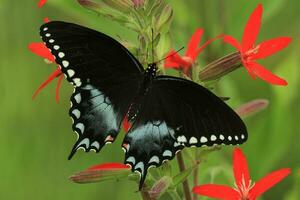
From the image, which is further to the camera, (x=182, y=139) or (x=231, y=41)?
(x=231, y=41)

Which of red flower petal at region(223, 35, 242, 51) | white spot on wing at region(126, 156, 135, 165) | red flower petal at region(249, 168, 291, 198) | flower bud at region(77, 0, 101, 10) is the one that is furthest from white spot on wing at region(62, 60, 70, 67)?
red flower petal at region(249, 168, 291, 198)

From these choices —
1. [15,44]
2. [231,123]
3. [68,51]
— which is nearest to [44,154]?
[15,44]

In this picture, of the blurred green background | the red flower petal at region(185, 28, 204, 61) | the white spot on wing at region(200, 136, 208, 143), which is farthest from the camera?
the blurred green background

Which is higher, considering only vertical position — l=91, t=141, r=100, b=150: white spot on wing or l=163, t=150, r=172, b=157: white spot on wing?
l=91, t=141, r=100, b=150: white spot on wing

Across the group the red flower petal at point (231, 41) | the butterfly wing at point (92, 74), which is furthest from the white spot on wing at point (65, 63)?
the red flower petal at point (231, 41)

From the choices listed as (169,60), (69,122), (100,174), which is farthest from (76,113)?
(69,122)

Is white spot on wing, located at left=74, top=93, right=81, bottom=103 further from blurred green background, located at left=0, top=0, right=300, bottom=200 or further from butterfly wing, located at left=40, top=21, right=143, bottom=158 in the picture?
blurred green background, located at left=0, top=0, right=300, bottom=200

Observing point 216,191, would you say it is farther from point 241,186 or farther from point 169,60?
point 169,60
